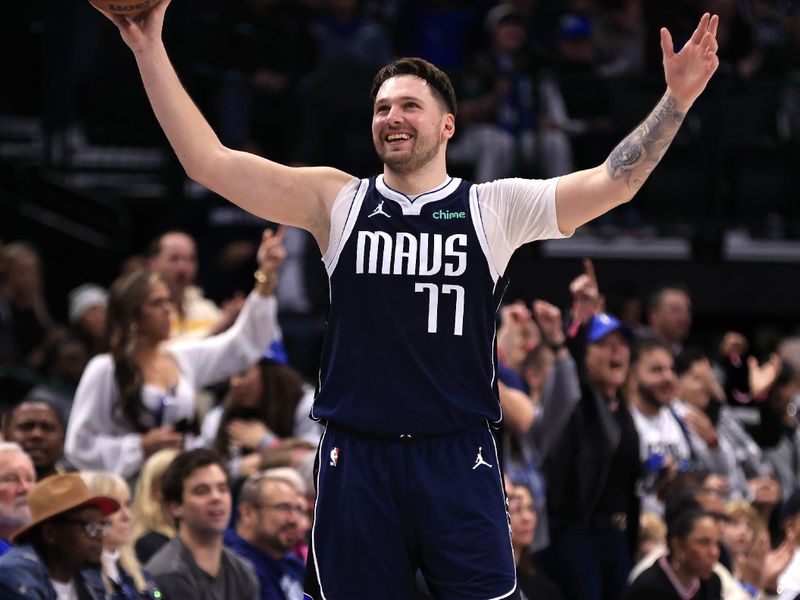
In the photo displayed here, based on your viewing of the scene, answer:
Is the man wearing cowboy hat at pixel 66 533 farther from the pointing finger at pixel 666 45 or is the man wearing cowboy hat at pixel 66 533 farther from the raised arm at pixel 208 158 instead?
the pointing finger at pixel 666 45

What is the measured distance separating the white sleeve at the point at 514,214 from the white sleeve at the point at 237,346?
3.45 m

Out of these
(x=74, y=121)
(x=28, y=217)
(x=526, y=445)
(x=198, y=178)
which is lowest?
(x=526, y=445)

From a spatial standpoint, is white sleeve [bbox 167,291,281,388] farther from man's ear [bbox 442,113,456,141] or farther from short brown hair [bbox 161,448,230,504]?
man's ear [bbox 442,113,456,141]

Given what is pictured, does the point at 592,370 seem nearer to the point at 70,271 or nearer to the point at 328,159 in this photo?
the point at 328,159

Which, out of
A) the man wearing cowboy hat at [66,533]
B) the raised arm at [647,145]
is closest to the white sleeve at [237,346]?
the man wearing cowboy hat at [66,533]

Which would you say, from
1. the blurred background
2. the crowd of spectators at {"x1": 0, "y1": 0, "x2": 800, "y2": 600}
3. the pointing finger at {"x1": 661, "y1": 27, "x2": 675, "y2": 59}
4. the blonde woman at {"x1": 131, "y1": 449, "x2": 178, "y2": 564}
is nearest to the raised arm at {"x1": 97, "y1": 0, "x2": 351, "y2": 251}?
the pointing finger at {"x1": 661, "y1": 27, "x2": 675, "y2": 59}

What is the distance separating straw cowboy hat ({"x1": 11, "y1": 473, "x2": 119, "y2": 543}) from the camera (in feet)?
20.2

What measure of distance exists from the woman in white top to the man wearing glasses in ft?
1.68

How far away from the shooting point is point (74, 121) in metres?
12.3

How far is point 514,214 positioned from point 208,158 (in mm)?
910

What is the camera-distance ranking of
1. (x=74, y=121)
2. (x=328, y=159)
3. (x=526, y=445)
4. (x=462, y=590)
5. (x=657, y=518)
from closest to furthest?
1. (x=462, y=590)
2. (x=526, y=445)
3. (x=657, y=518)
4. (x=328, y=159)
5. (x=74, y=121)

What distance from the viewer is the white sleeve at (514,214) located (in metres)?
4.64

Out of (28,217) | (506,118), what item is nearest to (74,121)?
(28,217)

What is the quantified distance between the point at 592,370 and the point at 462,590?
3998 millimetres
